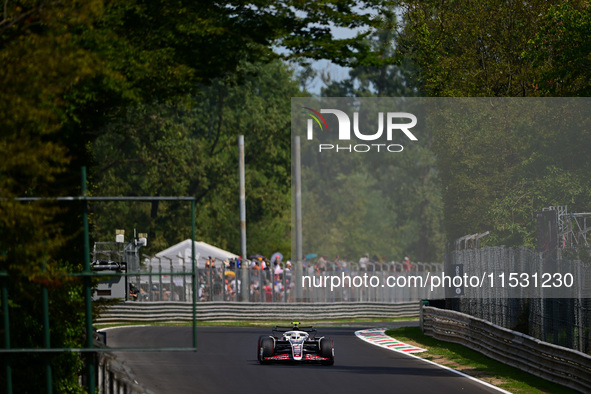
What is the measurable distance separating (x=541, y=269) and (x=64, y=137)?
10.8 m

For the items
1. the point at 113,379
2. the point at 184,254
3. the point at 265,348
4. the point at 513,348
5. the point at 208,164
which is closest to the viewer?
the point at 113,379

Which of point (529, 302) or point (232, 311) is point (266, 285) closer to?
point (232, 311)

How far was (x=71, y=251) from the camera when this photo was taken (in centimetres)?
1437

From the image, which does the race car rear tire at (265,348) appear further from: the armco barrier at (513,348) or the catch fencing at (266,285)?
the catch fencing at (266,285)

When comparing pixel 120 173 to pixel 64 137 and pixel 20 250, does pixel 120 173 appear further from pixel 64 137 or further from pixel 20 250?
pixel 20 250

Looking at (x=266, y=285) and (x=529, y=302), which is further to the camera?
(x=266, y=285)

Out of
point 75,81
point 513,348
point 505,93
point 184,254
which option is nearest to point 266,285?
point 184,254

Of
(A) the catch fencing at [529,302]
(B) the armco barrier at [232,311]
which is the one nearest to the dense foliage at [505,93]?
(B) the armco barrier at [232,311]

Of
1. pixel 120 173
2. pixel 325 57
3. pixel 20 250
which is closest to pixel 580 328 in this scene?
pixel 325 57

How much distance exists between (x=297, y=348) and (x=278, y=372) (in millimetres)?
1148

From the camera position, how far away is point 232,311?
3978 cm

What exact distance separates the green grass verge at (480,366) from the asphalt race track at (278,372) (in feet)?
1.67

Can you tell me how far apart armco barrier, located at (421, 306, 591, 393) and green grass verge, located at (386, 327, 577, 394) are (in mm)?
147

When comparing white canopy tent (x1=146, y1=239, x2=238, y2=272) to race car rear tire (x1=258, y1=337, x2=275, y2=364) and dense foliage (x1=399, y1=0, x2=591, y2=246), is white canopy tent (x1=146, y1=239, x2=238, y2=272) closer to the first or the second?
dense foliage (x1=399, y1=0, x2=591, y2=246)
